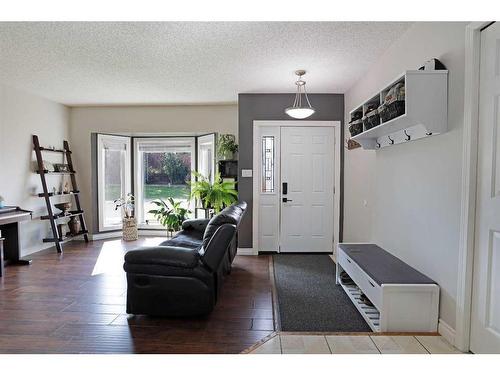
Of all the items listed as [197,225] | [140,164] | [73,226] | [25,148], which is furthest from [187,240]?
[140,164]

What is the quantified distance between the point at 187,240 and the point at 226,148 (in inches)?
81.8

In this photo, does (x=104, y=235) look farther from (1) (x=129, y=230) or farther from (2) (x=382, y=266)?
(2) (x=382, y=266)

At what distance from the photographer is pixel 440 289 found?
7.46 ft

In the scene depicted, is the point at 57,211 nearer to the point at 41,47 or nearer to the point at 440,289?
the point at 41,47

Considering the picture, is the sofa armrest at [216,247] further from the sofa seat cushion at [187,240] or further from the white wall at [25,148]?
the white wall at [25,148]

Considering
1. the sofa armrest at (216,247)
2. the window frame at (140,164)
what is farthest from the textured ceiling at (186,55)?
the sofa armrest at (216,247)

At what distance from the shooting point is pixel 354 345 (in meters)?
2.15

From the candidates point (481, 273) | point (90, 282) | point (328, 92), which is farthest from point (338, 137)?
point (90, 282)

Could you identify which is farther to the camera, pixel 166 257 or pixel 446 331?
pixel 166 257

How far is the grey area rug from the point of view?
2.59 meters

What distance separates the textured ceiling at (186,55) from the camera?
111 inches

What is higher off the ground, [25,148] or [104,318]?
[25,148]
